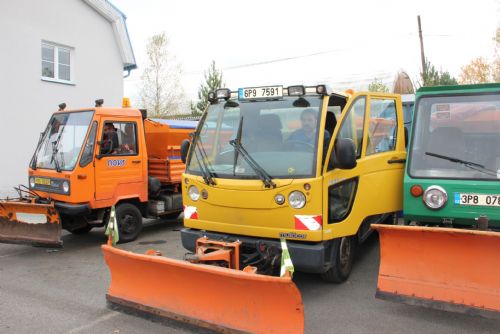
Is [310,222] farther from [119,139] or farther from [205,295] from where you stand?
[119,139]

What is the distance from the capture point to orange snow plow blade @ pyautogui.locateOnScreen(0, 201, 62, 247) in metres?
6.65

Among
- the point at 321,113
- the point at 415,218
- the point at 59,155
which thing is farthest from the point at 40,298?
the point at 415,218

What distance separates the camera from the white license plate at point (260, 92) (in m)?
4.87

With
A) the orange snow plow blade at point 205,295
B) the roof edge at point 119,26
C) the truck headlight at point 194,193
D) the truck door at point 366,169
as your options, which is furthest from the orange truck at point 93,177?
the roof edge at point 119,26

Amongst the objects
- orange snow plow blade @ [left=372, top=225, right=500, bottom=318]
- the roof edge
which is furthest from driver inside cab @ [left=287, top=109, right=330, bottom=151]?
the roof edge

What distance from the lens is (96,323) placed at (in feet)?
14.0

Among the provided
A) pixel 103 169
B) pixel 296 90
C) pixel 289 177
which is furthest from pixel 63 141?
pixel 289 177

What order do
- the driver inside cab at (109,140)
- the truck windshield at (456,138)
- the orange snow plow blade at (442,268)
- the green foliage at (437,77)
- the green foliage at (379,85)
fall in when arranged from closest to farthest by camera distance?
the orange snow plow blade at (442,268) < the truck windshield at (456,138) < the driver inside cab at (109,140) < the green foliage at (379,85) < the green foliage at (437,77)

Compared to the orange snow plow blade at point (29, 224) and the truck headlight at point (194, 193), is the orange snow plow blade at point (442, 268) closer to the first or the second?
the truck headlight at point (194, 193)

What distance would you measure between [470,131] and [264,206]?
2.38 m

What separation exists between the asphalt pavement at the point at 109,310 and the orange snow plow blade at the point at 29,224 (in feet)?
1.01

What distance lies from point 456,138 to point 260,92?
2.20m

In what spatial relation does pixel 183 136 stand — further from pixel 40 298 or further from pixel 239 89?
pixel 40 298

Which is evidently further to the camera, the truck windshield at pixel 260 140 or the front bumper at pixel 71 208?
the front bumper at pixel 71 208
